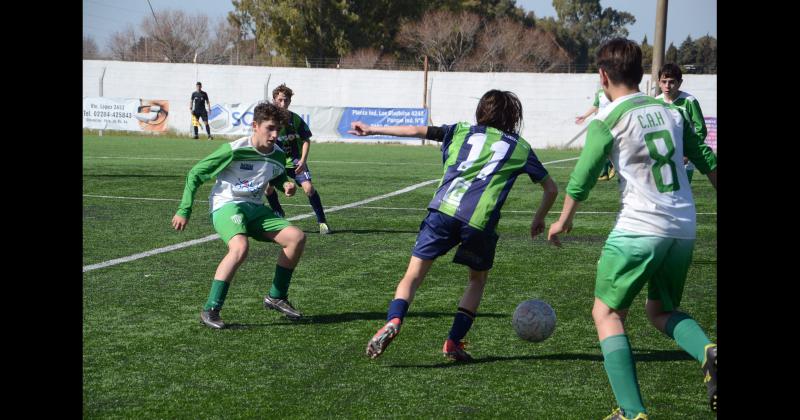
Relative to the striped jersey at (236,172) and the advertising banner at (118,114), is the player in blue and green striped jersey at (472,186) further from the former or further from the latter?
the advertising banner at (118,114)

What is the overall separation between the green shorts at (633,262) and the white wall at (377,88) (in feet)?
104

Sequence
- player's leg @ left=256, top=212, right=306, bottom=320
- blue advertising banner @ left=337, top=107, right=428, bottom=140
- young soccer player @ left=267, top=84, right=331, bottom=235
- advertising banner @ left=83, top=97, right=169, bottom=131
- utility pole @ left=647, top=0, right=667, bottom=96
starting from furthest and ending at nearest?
advertising banner @ left=83, top=97, right=169, bottom=131 → blue advertising banner @ left=337, top=107, right=428, bottom=140 → utility pole @ left=647, top=0, right=667, bottom=96 → young soccer player @ left=267, top=84, right=331, bottom=235 → player's leg @ left=256, top=212, right=306, bottom=320

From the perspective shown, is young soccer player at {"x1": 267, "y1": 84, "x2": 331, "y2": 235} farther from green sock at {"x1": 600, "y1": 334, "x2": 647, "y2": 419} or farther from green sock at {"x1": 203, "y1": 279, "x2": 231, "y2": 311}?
green sock at {"x1": 600, "y1": 334, "x2": 647, "y2": 419}

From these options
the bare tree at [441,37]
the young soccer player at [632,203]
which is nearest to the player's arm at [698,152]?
the young soccer player at [632,203]

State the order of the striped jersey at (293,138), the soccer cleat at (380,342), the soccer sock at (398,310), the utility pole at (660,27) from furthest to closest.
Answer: the utility pole at (660,27) → the striped jersey at (293,138) → the soccer sock at (398,310) → the soccer cleat at (380,342)

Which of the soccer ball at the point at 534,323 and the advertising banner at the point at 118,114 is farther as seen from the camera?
the advertising banner at the point at 118,114

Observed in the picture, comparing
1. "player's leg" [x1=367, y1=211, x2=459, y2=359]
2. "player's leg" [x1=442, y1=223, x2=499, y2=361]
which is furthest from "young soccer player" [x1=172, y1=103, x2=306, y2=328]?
"player's leg" [x1=442, y1=223, x2=499, y2=361]

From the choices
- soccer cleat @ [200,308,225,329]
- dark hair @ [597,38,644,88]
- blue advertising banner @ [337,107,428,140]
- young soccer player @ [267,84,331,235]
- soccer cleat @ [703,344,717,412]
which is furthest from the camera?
blue advertising banner @ [337,107,428,140]

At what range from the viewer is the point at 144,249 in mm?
9500

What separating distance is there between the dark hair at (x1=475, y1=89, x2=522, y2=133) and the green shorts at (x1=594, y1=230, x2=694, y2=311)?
1.39 meters

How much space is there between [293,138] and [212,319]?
16.9 ft

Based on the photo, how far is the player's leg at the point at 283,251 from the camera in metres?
6.42

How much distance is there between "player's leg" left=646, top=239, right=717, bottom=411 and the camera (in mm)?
4098
